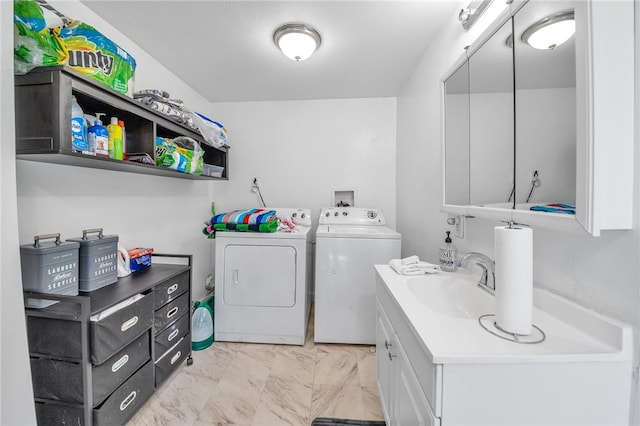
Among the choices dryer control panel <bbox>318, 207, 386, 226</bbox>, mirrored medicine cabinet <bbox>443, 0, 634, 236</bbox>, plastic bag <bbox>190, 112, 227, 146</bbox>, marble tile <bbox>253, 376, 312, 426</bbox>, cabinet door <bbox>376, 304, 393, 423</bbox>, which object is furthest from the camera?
dryer control panel <bbox>318, 207, 386, 226</bbox>

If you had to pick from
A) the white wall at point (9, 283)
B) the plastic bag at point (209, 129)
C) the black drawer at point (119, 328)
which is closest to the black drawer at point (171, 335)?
the black drawer at point (119, 328)

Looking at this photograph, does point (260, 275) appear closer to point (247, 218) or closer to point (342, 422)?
point (247, 218)

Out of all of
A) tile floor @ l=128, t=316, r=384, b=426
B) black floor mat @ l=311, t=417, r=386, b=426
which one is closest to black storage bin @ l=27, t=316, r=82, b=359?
tile floor @ l=128, t=316, r=384, b=426

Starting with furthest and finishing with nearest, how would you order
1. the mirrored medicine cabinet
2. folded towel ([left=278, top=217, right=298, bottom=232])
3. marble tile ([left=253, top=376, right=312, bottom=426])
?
folded towel ([left=278, top=217, right=298, bottom=232]) → marble tile ([left=253, top=376, right=312, bottom=426]) → the mirrored medicine cabinet

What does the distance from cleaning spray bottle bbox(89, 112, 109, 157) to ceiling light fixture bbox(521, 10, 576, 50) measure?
1830 mm

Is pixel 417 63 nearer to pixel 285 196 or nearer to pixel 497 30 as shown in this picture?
pixel 497 30

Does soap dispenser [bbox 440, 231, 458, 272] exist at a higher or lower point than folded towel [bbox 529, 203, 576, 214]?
lower

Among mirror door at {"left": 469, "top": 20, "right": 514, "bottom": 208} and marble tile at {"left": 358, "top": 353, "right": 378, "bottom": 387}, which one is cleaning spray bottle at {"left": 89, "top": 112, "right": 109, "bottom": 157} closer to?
mirror door at {"left": 469, "top": 20, "right": 514, "bottom": 208}

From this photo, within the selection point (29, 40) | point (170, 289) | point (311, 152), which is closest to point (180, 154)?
point (29, 40)

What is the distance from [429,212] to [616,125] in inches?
49.7

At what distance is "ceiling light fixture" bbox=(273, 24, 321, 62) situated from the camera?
1603mm

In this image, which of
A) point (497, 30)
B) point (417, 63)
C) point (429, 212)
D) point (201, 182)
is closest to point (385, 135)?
point (417, 63)

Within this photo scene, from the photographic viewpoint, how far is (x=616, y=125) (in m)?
0.58

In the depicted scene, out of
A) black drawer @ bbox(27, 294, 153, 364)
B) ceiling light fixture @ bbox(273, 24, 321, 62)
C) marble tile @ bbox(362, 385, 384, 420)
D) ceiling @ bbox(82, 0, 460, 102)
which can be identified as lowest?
marble tile @ bbox(362, 385, 384, 420)
